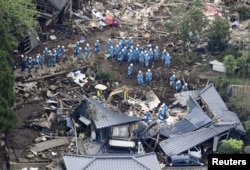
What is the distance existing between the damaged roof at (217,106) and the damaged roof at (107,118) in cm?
338

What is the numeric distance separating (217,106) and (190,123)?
1.76 m

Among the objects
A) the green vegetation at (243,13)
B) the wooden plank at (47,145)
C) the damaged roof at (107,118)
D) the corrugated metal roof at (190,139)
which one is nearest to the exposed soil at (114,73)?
the wooden plank at (47,145)

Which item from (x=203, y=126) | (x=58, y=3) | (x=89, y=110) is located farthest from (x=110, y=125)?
(x=58, y=3)

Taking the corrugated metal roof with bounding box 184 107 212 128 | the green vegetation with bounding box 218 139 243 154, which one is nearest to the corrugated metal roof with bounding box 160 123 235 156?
the corrugated metal roof with bounding box 184 107 212 128

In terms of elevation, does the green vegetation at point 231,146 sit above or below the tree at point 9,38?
below

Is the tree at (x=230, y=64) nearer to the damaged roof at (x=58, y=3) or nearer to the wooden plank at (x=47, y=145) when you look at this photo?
the wooden plank at (x=47, y=145)

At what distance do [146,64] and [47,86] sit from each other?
16.4ft

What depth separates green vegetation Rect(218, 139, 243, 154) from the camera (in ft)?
102

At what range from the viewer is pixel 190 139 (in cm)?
3186

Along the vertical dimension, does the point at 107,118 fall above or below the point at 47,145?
above

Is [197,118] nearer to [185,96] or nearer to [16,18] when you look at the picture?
[185,96]

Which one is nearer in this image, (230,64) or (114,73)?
(230,64)

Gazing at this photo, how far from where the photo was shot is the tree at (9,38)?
99.7 ft

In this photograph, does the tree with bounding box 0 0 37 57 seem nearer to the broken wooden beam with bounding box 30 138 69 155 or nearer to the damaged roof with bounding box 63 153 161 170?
the broken wooden beam with bounding box 30 138 69 155
